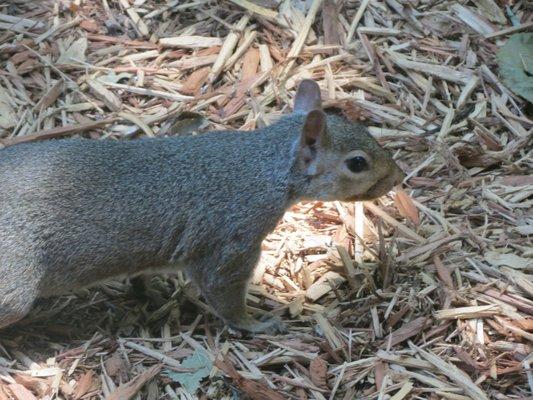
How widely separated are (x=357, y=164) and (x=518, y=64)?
2464 mm

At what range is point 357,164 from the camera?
19.3 feet

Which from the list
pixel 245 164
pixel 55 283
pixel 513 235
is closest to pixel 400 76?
pixel 513 235

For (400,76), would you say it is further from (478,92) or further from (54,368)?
(54,368)

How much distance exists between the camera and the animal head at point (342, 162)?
5816mm

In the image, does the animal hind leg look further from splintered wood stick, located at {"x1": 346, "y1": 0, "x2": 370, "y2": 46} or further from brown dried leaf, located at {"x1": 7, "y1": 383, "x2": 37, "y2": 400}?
splintered wood stick, located at {"x1": 346, "y1": 0, "x2": 370, "y2": 46}

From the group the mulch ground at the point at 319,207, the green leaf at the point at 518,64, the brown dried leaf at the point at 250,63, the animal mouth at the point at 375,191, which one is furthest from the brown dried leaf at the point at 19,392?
the green leaf at the point at 518,64

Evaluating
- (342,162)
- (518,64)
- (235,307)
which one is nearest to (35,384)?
(235,307)

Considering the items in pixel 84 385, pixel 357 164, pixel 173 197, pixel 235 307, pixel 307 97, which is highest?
pixel 307 97

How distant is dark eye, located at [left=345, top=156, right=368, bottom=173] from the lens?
231 inches

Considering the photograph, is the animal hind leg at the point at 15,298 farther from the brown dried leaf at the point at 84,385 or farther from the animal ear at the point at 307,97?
the animal ear at the point at 307,97

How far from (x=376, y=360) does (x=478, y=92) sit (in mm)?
2941

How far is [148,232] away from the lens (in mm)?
5785

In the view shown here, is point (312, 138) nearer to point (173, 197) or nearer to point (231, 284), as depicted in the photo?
point (173, 197)

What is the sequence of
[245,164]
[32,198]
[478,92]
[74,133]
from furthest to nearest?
[478,92] → [74,133] → [245,164] → [32,198]
